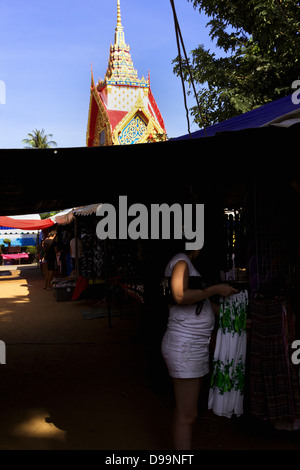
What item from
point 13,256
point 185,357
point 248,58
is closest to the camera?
point 185,357

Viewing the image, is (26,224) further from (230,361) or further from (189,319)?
(189,319)

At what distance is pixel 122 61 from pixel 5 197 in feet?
65.1

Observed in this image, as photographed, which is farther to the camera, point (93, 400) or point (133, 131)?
point (133, 131)

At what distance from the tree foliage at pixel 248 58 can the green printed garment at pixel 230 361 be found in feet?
25.0

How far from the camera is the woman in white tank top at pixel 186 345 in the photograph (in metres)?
2.33

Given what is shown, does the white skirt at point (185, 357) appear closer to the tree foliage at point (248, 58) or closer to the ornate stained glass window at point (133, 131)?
the tree foliage at point (248, 58)

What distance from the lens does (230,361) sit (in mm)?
2684

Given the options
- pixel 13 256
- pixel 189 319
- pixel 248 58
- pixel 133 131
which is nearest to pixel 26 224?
pixel 133 131

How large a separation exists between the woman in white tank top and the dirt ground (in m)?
0.74

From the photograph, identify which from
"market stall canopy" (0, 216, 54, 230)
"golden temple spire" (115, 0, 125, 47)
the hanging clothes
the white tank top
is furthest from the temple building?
the white tank top

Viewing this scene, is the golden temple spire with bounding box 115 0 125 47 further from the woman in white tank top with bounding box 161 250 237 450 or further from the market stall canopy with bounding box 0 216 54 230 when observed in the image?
the woman in white tank top with bounding box 161 250 237 450

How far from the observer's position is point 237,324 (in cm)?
270

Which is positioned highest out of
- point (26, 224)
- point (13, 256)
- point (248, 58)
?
point (248, 58)

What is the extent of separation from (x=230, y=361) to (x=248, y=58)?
8.94 m
